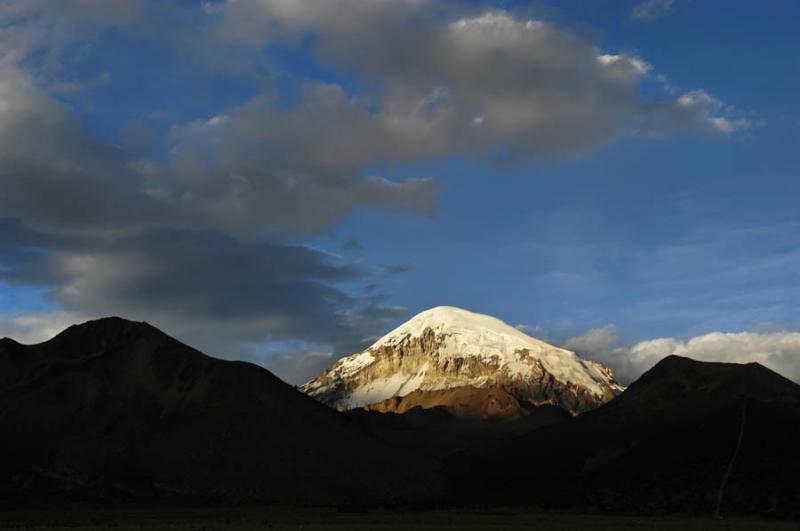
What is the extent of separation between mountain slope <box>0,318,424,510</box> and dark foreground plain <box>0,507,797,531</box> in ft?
→ 89.6

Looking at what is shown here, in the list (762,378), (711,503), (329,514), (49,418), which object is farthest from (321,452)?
(762,378)

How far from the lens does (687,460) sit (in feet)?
495

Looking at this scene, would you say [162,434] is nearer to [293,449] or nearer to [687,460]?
[293,449]

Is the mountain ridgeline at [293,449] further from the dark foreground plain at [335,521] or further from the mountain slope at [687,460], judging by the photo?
the dark foreground plain at [335,521]

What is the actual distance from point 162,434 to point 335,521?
3231 inches

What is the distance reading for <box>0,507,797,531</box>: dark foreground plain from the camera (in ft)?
289

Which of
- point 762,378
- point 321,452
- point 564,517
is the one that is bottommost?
point 564,517

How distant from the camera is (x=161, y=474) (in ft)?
513

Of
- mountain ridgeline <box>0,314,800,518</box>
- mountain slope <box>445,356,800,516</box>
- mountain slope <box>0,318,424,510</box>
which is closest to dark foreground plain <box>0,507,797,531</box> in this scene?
mountain ridgeline <box>0,314,800,518</box>

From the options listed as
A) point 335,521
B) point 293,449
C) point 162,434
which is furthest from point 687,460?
point 162,434

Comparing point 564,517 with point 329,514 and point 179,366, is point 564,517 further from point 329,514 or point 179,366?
point 179,366

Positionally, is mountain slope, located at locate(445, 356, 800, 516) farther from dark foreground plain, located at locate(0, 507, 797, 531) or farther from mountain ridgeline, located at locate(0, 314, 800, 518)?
dark foreground plain, located at locate(0, 507, 797, 531)

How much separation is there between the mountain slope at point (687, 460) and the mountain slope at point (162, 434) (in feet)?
86.9

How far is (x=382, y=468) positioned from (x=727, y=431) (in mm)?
58970
